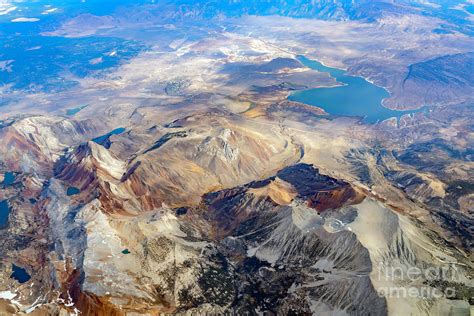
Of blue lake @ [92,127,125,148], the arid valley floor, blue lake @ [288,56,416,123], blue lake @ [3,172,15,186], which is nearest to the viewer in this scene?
the arid valley floor

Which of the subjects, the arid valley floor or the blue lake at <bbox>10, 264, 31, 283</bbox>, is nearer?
the arid valley floor

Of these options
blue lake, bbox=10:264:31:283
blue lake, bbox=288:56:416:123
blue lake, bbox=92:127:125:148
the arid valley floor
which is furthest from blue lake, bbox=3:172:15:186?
blue lake, bbox=288:56:416:123

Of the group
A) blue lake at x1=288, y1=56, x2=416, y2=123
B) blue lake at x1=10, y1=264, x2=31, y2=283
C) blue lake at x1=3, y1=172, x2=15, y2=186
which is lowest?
blue lake at x1=288, y1=56, x2=416, y2=123

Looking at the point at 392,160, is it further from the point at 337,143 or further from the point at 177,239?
the point at 177,239

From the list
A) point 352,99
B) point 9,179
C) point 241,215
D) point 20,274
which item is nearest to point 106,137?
point 9,179

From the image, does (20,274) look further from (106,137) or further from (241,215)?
(106,137)

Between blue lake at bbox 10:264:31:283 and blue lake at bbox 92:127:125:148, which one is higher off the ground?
blue lake at bbox 10:264:31:283

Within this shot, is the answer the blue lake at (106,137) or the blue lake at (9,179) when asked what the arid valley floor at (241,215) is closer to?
the blue lake at (9,179)

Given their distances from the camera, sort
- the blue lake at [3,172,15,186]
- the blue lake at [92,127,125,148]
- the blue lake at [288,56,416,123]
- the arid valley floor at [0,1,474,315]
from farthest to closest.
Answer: the blue lake at [288,56,416,123] < the blue lake at [92,127,125,148] < the blue lake at [3,172,15,186] < the arid valley floor at [0,1,474,315]

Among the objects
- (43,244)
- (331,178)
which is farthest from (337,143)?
(43,244)

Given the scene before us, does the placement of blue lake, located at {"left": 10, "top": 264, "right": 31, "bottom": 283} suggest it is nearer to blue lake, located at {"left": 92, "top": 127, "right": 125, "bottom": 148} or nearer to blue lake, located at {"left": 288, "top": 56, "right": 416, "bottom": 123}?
blue lake, located at {"left": 92, "top": 127, "right": 125, "bottom": 148}
